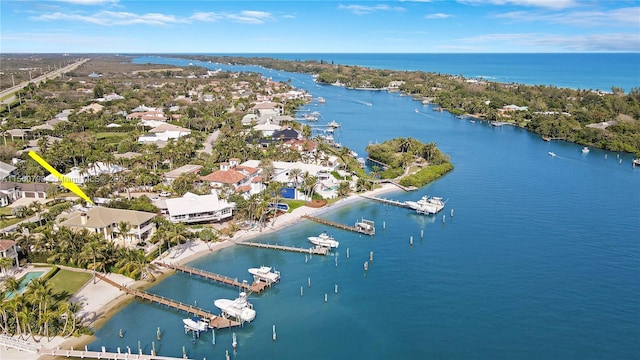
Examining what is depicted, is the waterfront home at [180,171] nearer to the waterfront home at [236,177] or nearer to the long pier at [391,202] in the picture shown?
the waterfront home at [236,177]

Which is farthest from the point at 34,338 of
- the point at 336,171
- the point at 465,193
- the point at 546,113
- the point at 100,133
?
the point at 546,113

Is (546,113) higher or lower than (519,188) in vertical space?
higher

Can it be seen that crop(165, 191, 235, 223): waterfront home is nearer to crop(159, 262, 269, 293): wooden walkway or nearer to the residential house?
crop(159, 262, 269, 293): wooden walkway

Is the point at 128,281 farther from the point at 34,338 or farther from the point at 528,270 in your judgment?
the point at 528,270

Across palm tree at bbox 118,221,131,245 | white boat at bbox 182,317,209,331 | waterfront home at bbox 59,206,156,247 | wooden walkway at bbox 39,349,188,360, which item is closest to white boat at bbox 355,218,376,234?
waterfront home at bbox 59,206,156,247

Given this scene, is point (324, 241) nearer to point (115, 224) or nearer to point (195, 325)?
point (195, 325)
